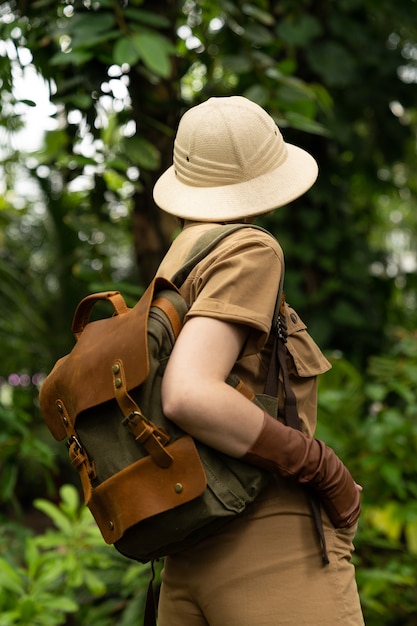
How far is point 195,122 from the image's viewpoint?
1654mm

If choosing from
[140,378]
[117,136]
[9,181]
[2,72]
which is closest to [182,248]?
[140,378]

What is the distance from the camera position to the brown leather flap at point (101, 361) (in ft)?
4.68

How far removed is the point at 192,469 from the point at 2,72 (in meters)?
1.60

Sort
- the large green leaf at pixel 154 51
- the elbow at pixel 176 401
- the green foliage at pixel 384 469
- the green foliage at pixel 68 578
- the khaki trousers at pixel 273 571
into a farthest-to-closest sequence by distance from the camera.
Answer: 1. the green foliage at pixel 384 469
2. the green foliage at pixel 68 578
3. the large green leaf at pixel 154 51
4. the khaki trousers at pixel 273 571
5. the elbow at pixel 176 401

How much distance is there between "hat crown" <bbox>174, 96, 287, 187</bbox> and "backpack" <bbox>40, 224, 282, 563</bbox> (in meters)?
0.13

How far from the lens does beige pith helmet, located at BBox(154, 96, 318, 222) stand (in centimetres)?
161

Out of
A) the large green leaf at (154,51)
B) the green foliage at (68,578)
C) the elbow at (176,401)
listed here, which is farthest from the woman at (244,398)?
the green foliage at (68,578)

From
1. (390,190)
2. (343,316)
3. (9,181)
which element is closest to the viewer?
(9,181)

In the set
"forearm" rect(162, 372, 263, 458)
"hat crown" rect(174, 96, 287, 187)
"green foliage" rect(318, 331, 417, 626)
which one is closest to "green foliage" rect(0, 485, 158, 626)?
"green foliage" rect(318, 331, 417, 626)

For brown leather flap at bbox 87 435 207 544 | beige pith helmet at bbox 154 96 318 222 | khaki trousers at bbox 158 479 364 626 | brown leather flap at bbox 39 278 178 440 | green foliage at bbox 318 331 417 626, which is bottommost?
green foliage at bbox 318 331 417 626

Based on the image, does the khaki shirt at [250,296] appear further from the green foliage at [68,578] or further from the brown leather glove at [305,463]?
the green foliage at [68,578]

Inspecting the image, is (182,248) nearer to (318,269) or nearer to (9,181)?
(9,181)

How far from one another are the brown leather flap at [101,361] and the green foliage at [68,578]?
1394 mm

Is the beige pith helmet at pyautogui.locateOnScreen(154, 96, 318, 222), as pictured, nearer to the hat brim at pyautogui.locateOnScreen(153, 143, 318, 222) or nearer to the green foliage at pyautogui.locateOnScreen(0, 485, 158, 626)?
the hat brim at pyautogui.locateOnScreen(153, 143, 318, 222)
